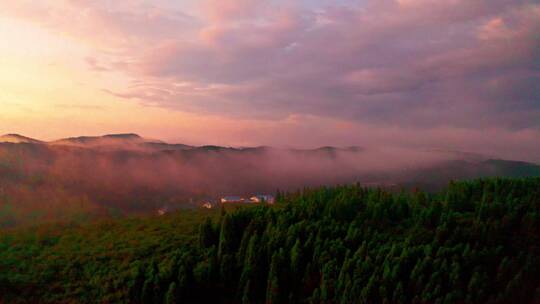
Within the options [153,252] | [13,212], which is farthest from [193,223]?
[13,212]

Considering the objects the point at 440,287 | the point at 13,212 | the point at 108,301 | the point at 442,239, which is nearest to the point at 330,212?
the point at 442,239

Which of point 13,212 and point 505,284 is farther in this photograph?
point 13,212

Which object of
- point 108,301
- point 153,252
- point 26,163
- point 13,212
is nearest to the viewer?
point 108,301

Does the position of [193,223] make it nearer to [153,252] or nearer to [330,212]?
[153,252]

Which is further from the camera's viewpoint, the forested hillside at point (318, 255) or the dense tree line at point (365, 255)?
the forested hillside at point (318, 255)

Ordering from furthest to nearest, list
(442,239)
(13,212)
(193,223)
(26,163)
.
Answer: (26,163), (13,212), (193,223), (442,239)

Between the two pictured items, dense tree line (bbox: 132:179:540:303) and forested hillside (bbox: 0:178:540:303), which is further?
forested hillside (bbox: 0:178:540:303)

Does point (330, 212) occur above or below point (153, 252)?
above
